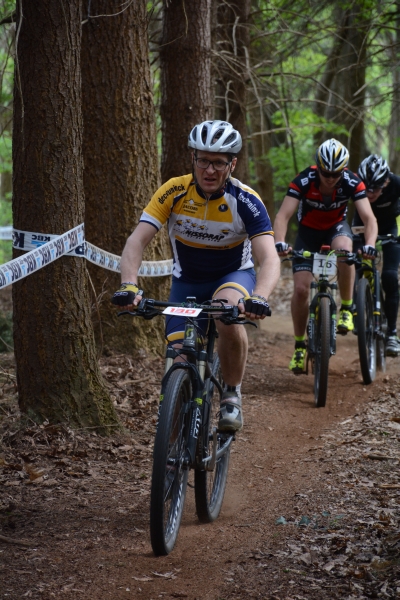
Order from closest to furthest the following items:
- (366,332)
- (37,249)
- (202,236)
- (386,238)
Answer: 1. (202,236)
2. (37,249)
3. (366,332)
4. (386,238)

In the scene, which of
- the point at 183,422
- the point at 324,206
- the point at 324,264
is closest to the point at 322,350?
the point at 324,264

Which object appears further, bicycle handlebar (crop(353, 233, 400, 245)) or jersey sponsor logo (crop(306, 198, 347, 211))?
bicycle handlebar (crop(353, 233, 400, 245))

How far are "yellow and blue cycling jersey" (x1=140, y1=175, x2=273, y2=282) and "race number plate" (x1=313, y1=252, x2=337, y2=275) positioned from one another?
2939mm

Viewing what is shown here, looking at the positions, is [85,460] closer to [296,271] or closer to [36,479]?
[36,479]

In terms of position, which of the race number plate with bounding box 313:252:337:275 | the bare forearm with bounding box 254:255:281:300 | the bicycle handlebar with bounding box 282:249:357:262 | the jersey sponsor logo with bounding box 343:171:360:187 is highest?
the jersey sponsor logo with bounding box 343:171:360:187

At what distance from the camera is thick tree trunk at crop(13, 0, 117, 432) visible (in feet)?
16.5

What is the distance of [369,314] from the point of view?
8484 millimetres

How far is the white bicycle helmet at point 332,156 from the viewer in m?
7.30

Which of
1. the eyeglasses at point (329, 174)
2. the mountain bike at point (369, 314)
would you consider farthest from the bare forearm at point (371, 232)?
the eyeglasses at point (329, 174)

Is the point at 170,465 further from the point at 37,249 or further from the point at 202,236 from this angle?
the point at 37,249

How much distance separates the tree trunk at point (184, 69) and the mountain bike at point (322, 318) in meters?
2.86

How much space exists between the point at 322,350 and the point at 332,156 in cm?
206

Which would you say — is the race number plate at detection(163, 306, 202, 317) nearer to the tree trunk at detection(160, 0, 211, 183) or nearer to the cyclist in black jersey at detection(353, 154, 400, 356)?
the cyclist in black jersey at detection(353, 154, 400, 356)

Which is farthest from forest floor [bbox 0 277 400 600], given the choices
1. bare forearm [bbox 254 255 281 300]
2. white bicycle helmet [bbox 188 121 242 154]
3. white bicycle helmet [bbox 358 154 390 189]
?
white bicycle helmet [bbox 358 154 390 189]
